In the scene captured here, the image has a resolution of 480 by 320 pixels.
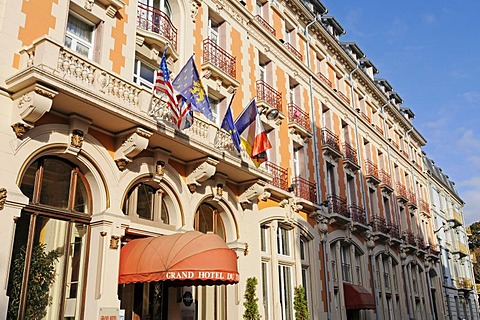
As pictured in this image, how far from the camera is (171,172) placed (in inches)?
486

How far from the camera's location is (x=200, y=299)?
Answer: 1291 cm

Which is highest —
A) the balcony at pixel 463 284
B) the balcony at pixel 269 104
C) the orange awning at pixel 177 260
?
the balcony at pixel 269 104

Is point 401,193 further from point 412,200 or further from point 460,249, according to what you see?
point 460,249

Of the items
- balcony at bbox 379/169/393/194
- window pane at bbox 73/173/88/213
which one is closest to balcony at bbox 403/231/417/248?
balcony at bbox 379/169/393/194

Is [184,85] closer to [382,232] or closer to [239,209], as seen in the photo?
[239,209]

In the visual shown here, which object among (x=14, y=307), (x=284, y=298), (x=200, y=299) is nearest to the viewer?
(x=14, y=307)

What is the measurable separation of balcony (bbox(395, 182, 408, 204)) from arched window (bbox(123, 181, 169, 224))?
73.6ft

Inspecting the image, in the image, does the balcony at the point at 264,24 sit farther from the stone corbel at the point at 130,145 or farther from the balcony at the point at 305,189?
the stone corbel at the point at 130,145

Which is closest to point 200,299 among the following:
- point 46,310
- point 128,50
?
point 46,310

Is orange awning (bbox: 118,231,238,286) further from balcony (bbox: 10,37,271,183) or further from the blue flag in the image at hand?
the blue flag

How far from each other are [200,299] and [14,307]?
5.52 meters

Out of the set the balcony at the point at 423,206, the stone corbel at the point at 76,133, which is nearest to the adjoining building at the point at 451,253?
the balcony at the point at 423,206

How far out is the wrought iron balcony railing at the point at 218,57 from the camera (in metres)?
15.0

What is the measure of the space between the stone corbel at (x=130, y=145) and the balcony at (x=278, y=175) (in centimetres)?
677
